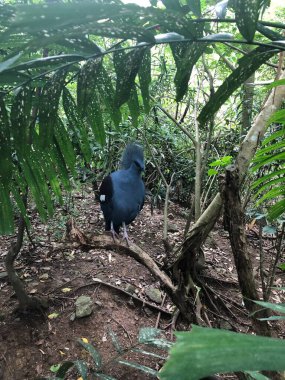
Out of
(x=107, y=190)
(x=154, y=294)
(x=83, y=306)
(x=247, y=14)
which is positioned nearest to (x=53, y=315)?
(x=83, y=306)

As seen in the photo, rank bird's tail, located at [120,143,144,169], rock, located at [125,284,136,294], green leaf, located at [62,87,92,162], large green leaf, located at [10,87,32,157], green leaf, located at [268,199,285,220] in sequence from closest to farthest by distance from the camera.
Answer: large green leaf, located at [10,87,32,157]
green leaf, located at [62,87,92,162]
green leaf, located at [268,199,285,220]
bird's tail, located at [120,143,144,169]
rock, located at [125,284,136,294]

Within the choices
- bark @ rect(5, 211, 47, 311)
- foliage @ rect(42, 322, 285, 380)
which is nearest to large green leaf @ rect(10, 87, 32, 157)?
foliage @ rect(42, 322, 285, 380)

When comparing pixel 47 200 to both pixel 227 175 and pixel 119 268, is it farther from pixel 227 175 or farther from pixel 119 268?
pixel 119 268

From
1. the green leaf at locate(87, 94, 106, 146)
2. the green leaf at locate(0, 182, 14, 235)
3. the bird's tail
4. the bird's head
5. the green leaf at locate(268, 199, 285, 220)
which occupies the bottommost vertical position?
the bird's head

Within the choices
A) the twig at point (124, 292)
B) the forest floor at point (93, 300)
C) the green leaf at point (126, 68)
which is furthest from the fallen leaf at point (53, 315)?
the green leaf at point (126, 68)

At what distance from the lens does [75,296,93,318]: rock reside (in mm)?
2352

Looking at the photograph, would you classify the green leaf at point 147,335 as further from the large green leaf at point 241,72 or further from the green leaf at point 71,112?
the large green leaf at point 241,72

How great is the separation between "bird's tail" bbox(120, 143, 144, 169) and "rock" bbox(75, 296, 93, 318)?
0.99 meters

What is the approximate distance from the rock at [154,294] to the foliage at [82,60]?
1663 millimetres

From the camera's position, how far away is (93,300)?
2494mm

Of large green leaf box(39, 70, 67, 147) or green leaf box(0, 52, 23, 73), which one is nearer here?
green leaf box(0, 52, 23, 73)

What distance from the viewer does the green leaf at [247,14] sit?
2.09 ft

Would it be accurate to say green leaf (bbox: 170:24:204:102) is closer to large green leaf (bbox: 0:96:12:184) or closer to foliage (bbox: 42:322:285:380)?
large green leaf (bbox: 0:96:12:184)

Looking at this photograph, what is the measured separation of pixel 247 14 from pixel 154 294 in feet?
7.65
